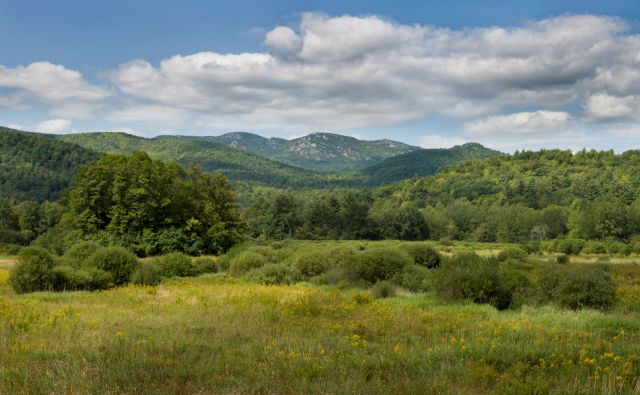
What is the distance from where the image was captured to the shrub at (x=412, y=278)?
20.8 meters

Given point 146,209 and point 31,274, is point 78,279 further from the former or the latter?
point 146,209

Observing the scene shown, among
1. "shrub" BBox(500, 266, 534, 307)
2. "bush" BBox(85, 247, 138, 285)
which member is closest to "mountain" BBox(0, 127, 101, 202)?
"bush" BBox(85, 247, 138, 285)

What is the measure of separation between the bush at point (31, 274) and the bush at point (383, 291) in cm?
1385

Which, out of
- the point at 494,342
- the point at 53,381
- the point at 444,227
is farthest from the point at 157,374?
the point at 444,227

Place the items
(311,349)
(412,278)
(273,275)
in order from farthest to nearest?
(273,275) → (412,278) → (311,349)

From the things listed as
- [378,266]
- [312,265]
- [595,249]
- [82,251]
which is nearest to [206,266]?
[82,251]

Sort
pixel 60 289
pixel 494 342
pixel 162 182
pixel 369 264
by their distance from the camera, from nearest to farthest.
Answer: pixel 494 342, pixel 60 289, pixel 369 264, pixel 162 182

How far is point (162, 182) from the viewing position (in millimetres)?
47688

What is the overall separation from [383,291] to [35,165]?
7615 inches

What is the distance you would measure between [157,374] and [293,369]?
2.11m

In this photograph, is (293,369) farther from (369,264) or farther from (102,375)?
(369,264)

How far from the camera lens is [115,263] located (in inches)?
922

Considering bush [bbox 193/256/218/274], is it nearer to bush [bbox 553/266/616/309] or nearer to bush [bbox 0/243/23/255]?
bush [bbox 553/266/616/309]

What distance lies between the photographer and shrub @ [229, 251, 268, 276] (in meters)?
28.7
